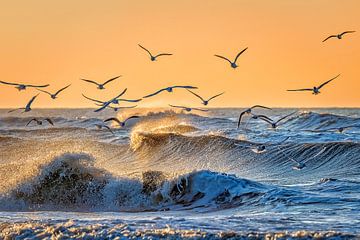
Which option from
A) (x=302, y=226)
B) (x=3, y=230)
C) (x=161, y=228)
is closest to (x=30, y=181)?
(x=3, y=230)

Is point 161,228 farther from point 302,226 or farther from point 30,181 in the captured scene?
point 30,181

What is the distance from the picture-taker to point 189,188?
17.7m

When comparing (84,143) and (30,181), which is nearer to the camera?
(30,181)

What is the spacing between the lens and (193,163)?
26.8 meters

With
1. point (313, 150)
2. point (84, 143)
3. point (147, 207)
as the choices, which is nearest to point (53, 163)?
point (147, 207)

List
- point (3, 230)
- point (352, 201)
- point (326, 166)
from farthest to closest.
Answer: point (326, 166) → point (352, 201) → point (3, 230)

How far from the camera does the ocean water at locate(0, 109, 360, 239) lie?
40.0 ft

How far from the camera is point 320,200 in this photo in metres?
14.9

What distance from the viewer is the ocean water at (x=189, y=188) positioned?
40.0 ft

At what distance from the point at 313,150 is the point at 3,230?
14.4 metres

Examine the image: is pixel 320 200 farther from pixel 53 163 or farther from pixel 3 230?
pixel 53 163

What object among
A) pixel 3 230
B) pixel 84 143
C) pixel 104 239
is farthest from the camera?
pixel 84 143

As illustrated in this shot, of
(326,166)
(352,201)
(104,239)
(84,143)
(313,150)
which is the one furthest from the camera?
(84,143)

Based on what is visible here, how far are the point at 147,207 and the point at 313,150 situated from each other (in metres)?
9.47
